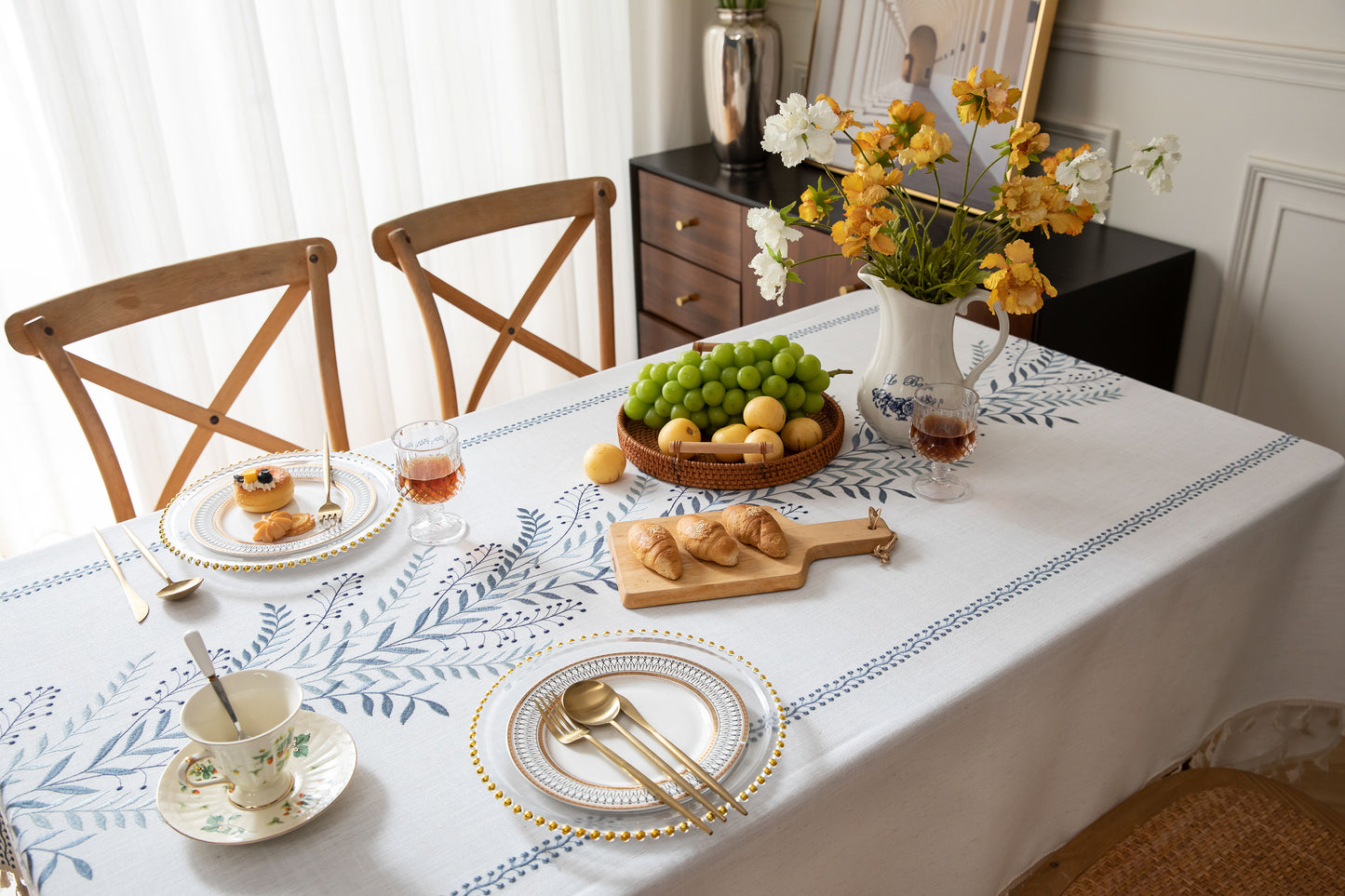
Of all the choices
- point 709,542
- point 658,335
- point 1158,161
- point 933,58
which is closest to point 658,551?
point 709,542

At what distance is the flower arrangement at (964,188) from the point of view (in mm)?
1175

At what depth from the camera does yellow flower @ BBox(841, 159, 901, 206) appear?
1.22 metres

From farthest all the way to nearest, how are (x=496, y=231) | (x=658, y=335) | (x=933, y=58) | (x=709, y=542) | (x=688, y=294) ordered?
(x=658, y=335) → (x=688, y=294) → (x=933, y=58) → (x=496, y=231) → (x=709, y=542)

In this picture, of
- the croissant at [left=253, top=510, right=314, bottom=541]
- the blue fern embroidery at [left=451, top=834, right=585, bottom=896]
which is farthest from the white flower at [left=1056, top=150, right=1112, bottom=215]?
the croissant at [left=253, top=510, right=314, bottom=541]

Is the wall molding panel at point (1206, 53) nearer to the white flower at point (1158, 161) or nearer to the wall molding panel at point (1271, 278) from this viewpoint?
the wall molding panel at point (1271, 278)

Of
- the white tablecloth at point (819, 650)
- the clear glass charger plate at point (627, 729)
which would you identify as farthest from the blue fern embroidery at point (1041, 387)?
the clear glass charger plate at point (627, 729)

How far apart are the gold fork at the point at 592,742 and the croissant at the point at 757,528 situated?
1.01 ft

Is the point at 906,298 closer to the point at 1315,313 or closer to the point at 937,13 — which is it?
the point at 1315,313

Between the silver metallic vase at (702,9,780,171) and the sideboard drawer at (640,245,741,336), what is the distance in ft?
1.00

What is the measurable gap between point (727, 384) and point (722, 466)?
124 mm

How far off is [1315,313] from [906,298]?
1.21 m

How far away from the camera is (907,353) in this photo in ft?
4.47

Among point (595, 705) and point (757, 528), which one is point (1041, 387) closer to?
point (757, 528)

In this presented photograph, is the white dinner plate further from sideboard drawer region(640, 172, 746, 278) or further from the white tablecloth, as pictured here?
sideboard drawer region(640, 172, 746, 278)
